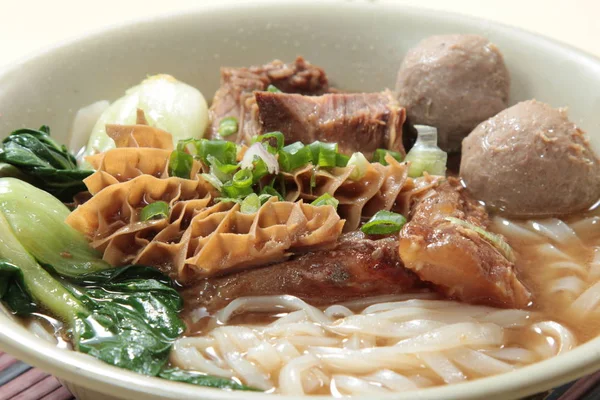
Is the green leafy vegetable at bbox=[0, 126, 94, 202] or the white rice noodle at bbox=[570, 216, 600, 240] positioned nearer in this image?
the green leafy vegetable at bbox=[0, 126, 94, 202]

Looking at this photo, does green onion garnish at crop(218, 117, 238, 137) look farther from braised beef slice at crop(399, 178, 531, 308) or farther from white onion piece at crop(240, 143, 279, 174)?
braised beef slice at crop(399, 178, 531, 308)

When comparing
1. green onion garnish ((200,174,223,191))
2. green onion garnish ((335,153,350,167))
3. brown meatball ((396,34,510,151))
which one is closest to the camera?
green onion garnish ((200,174,223,191))

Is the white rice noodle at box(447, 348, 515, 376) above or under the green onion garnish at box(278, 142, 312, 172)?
under

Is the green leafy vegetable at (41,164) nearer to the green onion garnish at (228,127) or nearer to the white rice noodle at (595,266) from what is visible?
the green onion garnish at (228,127)

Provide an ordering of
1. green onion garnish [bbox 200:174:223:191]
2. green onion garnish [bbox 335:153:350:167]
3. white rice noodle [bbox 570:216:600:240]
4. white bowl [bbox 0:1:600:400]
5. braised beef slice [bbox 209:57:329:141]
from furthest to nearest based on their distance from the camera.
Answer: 1. braised beef slice [bbox 209:57:329:141]
2. white bowl [bbox 0:1:600:400]
3. white rice noodle [bbox 570:216:600:240]
4. green onion garnish [bbox 335:153:350:167]
5. green onion garnish [bbox 200:174:223:191]

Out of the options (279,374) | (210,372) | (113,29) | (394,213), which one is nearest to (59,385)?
(210,372)

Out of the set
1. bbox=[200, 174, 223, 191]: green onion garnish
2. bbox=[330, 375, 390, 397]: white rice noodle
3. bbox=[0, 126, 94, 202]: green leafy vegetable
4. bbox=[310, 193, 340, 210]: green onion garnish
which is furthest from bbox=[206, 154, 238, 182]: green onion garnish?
bbox=[330, 375, 390, 397]: white rice noodle

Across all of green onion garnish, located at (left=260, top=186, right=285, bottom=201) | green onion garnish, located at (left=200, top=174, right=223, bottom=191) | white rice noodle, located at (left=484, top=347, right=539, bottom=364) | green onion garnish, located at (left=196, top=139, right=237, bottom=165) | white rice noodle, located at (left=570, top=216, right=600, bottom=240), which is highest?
green onion garnish, located at (left=196, top=139, right=237, bottom=165)

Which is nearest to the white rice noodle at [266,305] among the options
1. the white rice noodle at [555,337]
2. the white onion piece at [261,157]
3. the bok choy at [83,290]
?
the bok choy at [83,290]

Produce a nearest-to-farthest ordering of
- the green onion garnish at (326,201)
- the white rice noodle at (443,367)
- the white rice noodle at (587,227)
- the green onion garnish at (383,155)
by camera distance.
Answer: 1. the white rice noodle at (443,367)
2. the green onion garnish at (326,201)
3. the white rice noodle at (587,227)
4. the green onion garnish at (383,155)
